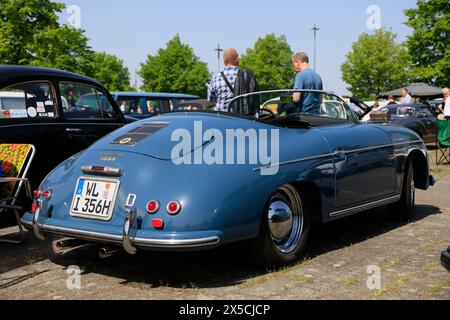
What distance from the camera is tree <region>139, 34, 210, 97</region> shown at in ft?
174

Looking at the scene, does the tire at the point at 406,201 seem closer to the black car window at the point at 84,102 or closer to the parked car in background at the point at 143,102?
the black car window at the point at 84,102

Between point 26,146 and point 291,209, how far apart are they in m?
2.68

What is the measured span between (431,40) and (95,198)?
38.5 meters

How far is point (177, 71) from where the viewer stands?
53.3 meters

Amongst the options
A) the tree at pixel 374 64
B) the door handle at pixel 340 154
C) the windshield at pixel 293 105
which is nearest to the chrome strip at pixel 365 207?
the door handle at pixel 340 154

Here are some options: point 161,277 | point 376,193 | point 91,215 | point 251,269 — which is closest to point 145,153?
point 91,215

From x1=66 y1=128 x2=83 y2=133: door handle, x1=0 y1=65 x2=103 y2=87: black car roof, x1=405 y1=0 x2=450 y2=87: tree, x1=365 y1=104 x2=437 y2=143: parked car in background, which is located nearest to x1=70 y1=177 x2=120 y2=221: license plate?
x1=0 y1=65 x2=103 y2=87: black car roof

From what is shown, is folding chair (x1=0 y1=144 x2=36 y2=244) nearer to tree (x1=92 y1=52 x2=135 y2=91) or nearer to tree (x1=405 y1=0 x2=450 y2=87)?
tree (x1=405 y1=0 x2=450 y2=87)

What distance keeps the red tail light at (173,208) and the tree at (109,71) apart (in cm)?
5295

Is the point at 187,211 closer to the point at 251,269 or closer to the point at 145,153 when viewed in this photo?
the point at 145,153

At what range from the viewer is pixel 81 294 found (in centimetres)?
→ 364

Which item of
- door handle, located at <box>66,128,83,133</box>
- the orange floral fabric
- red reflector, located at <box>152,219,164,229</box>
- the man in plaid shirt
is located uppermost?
the man in plaid shirt

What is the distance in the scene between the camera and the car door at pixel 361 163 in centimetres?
470

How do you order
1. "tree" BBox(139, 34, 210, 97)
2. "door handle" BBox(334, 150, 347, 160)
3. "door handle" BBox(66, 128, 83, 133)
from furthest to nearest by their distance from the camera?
"tree" BBox(139, 34, 210, 97) → "door handle" BBox(66, 128, 83, 133) → "door handle" BBox(334, 150, 347, 160)
